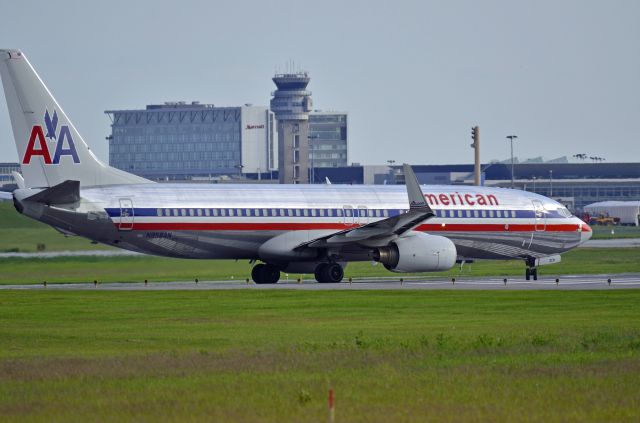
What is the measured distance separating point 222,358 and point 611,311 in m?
16.4

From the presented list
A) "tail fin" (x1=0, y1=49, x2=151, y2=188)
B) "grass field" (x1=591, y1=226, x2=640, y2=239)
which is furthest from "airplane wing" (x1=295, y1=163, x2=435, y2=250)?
"grass field" (x1=591, y1=226, x2=640, y2=239)

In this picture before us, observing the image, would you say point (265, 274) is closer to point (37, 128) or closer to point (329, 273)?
point (329, 273)

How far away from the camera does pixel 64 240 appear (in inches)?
2475

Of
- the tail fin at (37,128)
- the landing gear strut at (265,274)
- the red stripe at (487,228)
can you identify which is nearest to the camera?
the tail fin at (37,128)

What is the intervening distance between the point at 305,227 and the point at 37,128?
40.7 feet

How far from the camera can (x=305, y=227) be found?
5519 cm

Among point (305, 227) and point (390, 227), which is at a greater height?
point (305, 227)

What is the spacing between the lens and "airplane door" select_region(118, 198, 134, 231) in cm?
5053

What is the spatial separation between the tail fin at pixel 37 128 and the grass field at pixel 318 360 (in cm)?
907

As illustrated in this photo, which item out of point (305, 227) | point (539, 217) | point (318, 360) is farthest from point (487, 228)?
point (318, 360)

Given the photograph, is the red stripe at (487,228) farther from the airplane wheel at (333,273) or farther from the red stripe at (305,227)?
the airplane wheel at (333,273)

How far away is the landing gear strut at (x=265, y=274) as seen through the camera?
5647 cm

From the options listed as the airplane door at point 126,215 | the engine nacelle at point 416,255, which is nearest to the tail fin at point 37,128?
the airplane door at point 126,215

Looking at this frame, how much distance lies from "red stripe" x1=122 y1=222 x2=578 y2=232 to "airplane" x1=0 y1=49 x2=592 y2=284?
0.05 metres
